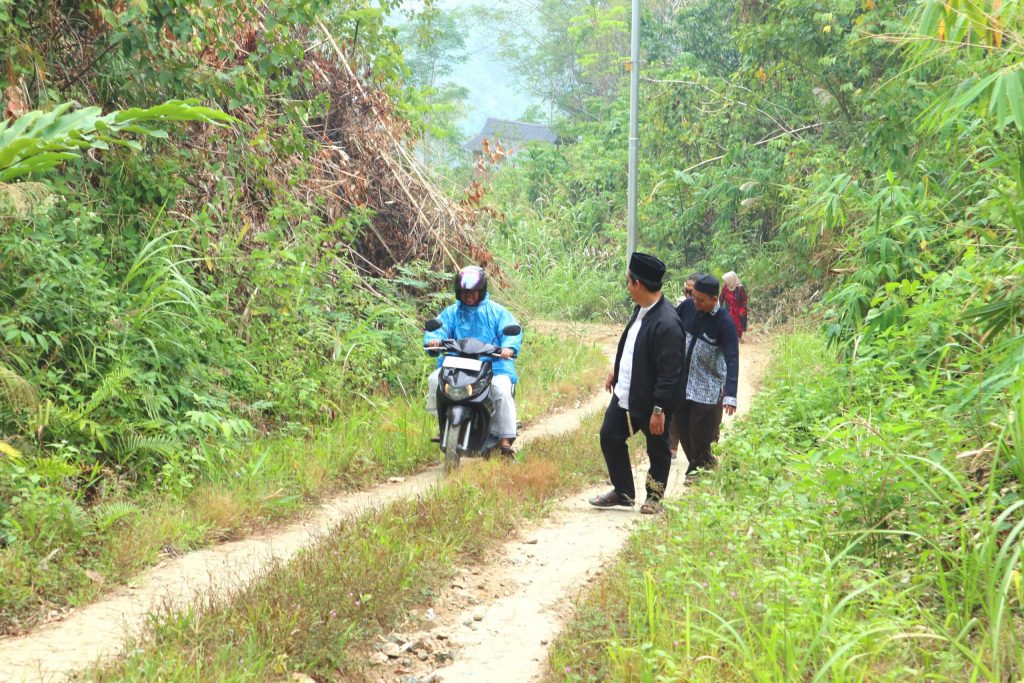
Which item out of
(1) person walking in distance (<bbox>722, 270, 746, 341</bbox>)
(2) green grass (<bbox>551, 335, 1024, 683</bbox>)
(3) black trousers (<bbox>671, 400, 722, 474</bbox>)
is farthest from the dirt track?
(1) person walking in distance (<bbox>722, 270, 746, 341</bbox>)

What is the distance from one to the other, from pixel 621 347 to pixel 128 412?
384 centimetres

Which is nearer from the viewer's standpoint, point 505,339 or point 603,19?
point 505,339

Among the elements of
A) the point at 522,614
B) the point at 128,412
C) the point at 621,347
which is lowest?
the point at 522,614

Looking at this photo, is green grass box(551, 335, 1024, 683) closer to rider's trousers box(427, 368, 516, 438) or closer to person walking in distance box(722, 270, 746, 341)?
rider's trousers box(427, 368, 516, 438)

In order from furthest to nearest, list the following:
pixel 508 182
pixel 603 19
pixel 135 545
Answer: pixel 603 19 → pixel 508 182 → pixel 135 545

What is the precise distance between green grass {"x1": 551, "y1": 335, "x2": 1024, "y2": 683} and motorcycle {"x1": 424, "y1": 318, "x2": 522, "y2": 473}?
2511mm

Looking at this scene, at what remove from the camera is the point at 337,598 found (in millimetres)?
5305

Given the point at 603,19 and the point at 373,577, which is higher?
the point at 603,19

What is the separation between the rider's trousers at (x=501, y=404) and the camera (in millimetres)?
9023

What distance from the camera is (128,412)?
787 centimetres

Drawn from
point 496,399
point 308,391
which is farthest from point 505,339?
point 308,391

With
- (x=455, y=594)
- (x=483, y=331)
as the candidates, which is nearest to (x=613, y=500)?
(x=483, y=331)

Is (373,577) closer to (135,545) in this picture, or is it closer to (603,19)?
(135,545)

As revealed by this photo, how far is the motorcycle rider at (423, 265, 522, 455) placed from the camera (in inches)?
354
